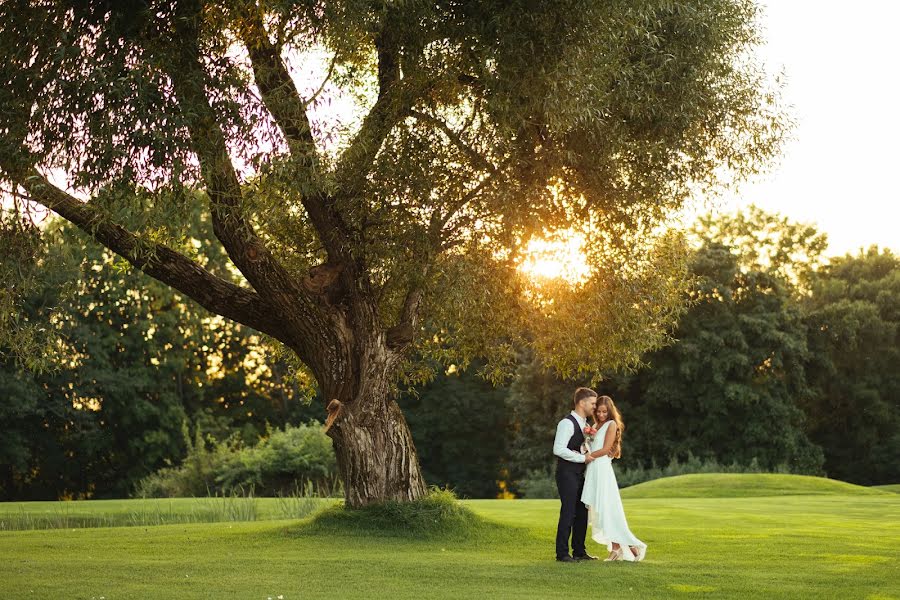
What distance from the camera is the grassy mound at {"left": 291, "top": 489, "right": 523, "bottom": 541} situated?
15.9 m

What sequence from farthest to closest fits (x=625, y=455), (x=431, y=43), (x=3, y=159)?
(x=625, y=455), (x=431, y=43), (x=3, y=159)

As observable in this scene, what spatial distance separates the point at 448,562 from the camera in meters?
13.0

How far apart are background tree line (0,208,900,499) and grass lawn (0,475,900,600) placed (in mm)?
28166

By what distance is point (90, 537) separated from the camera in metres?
16.4

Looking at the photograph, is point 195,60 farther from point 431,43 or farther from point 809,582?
point 809,582

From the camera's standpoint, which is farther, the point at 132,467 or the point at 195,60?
the point at 132,467

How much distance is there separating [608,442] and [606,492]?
2.04ft

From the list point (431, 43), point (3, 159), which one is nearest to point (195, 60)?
point (3, 159)

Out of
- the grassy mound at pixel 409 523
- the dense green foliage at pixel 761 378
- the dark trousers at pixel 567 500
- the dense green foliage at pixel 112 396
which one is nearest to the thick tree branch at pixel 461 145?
the dark trousers at pixel 567 500

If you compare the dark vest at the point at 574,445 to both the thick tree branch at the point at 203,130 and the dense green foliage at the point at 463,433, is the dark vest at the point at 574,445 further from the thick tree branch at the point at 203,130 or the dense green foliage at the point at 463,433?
the dense green foliage at the point at 463,433

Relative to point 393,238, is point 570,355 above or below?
below

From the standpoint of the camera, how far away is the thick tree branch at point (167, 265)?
1354 centimetres

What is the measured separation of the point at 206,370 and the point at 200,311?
12.4 ft

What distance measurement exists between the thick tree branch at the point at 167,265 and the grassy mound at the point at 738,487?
687 inches
